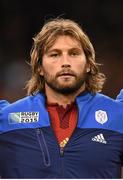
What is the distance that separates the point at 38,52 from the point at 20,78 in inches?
160

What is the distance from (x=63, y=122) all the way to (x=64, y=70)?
0.94 feet

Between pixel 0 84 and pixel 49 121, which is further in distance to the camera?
pixel 0 84

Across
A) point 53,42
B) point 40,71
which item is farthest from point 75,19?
point 53,42

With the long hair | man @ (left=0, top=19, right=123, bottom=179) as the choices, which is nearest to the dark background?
the long hair

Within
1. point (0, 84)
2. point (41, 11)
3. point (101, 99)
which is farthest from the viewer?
point (41, 11)

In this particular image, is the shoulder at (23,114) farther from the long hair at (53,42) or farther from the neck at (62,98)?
the long hair at (53,42)

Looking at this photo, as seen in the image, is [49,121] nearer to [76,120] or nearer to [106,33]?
[76,120]

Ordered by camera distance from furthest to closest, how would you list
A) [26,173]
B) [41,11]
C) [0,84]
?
[41,11], [0,84], [26,173]

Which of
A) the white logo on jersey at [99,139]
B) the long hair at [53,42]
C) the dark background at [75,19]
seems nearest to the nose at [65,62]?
the long hair at [53,42]

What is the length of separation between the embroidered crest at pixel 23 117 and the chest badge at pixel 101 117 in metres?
0.33

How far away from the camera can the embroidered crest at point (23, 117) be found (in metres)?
3.75

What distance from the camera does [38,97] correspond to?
12.7 ft

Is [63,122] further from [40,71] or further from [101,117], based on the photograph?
[40,71]

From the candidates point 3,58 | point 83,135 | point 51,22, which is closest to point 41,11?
point 3,58
